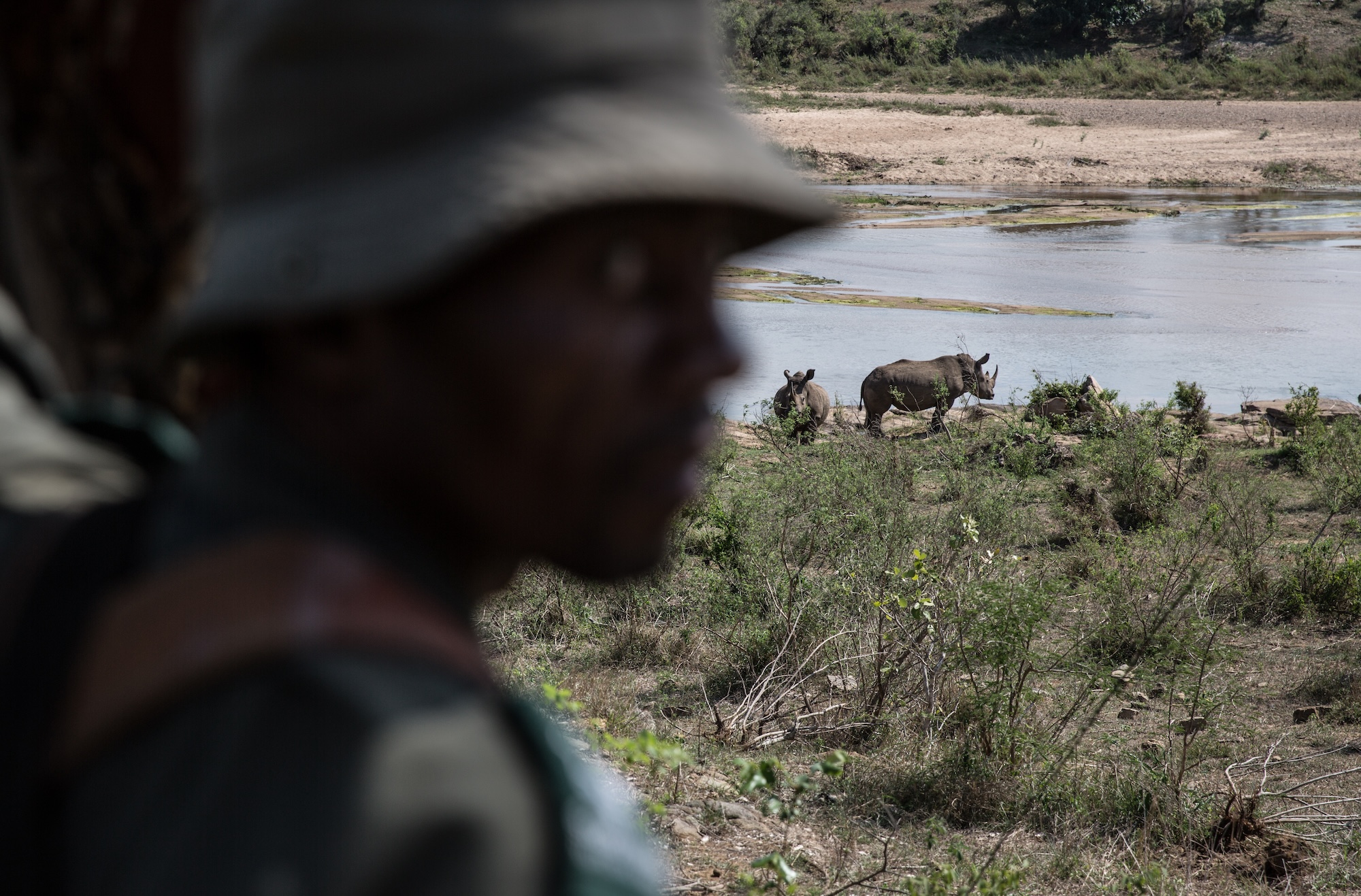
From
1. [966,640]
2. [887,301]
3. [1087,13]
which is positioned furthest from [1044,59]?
[966,640]

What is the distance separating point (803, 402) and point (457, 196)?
34.2 ft

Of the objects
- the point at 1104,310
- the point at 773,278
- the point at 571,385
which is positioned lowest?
the point at 773,278

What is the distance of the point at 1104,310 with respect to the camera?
16.4 meters

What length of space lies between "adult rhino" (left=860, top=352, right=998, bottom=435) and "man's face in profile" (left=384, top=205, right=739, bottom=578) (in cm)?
1045

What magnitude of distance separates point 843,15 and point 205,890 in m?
52.7

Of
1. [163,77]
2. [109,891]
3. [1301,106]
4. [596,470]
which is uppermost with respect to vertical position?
[163,77]

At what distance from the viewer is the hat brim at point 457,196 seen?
1.81 ft

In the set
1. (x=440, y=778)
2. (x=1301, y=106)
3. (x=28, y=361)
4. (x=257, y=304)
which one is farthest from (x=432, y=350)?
(x=1301, y=106)

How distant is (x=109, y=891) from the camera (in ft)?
1.72

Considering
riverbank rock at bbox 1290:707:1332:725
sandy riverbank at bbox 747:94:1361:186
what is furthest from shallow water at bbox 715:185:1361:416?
sandy riverbank at bbox 747:94:1361:186

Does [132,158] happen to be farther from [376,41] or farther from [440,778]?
[440,778]

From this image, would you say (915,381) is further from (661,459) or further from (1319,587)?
(661,459)

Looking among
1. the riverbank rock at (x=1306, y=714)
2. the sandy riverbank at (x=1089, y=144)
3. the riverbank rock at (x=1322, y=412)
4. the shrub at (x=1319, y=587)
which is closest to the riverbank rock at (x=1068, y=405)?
the riverbank rock at (x=1322, y=412)

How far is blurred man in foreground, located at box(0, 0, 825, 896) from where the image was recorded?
1.70ft
